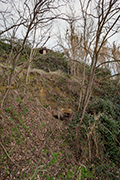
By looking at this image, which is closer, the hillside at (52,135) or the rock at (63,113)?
the hillside at (52,135)

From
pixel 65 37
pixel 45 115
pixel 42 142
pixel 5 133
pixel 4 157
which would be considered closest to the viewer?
pixel 4 157

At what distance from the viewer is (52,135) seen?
3.74 meters

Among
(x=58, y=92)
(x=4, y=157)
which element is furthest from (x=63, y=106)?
(x=4, y=157)

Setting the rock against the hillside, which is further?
the rock

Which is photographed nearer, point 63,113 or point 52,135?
point 52,135

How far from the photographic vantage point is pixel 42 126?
12.4ft

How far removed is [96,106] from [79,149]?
2081 mm

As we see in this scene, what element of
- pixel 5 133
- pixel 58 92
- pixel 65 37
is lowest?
pixel 5 133

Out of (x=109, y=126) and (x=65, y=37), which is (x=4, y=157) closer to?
(x=109, y=126)

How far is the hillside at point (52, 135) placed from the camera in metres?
2.65

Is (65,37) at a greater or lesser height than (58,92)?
greater

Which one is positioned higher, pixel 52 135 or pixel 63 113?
pixel 63 113

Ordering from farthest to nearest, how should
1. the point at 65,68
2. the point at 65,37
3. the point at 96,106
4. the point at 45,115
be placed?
the point at 65,68 → the point at 65,37 → the point at 96,106 → the point at 45,115

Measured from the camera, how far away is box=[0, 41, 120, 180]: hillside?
265cm
